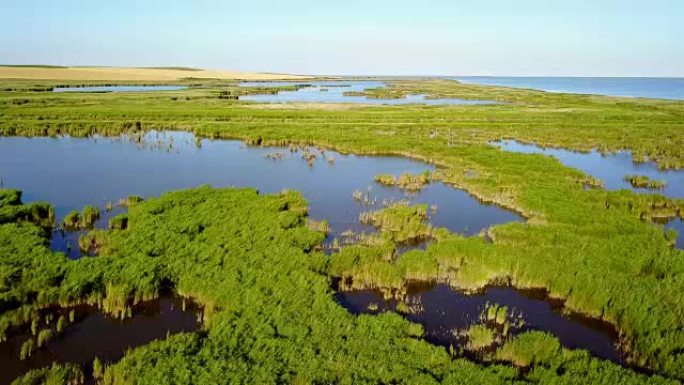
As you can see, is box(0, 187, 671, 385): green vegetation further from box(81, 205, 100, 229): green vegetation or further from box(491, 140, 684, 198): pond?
Result: box(491, 140, 684, 198): pond

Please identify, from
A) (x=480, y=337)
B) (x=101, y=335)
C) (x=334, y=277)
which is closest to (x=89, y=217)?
(x=101, y=335)

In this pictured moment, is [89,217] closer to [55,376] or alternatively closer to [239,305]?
[239,305]

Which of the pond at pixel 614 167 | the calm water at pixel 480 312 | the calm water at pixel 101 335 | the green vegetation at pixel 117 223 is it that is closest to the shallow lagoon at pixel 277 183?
the calm water at pixel 480 312

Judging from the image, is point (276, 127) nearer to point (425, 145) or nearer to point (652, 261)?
point (425, 145)

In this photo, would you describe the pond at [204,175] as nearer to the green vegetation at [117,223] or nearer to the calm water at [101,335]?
the green vegetation at [117,223]

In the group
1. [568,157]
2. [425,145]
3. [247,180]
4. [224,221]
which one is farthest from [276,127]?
[224,221]

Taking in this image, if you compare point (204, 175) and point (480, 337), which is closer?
point (480, 337)
